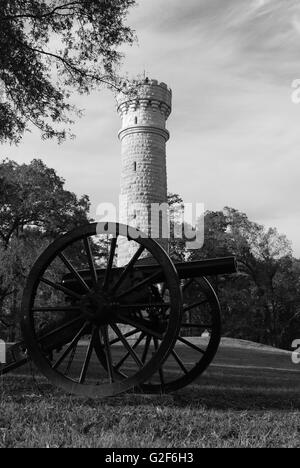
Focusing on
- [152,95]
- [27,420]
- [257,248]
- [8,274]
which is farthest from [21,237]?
[27,420]

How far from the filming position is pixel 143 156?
29250 millimetres

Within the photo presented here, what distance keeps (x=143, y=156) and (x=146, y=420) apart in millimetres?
25236

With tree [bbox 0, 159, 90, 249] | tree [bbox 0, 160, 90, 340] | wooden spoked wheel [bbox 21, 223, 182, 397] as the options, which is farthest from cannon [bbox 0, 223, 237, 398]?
tree [bbox 0, 159, 90, 249]

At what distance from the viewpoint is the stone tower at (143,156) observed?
29.0 m

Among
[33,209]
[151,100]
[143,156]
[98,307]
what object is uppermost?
[151,100]

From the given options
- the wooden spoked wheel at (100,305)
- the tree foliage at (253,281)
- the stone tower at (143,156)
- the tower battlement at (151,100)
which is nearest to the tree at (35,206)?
the stone tower at (143,156)

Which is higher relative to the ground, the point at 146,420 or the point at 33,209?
the point at 33,209

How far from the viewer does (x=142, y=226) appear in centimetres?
2919

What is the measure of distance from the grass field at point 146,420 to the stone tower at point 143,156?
2227cm

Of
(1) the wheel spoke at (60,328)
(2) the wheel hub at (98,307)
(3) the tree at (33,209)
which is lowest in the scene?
(1) the wheel spoke at (60,328)

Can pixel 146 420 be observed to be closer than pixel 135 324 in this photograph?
Yes

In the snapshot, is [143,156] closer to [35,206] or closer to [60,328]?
[35,206]

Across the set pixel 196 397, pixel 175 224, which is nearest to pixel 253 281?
pixel 175 224

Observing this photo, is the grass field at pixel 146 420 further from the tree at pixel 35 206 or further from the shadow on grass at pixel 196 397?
the tree at pixel 35 206
